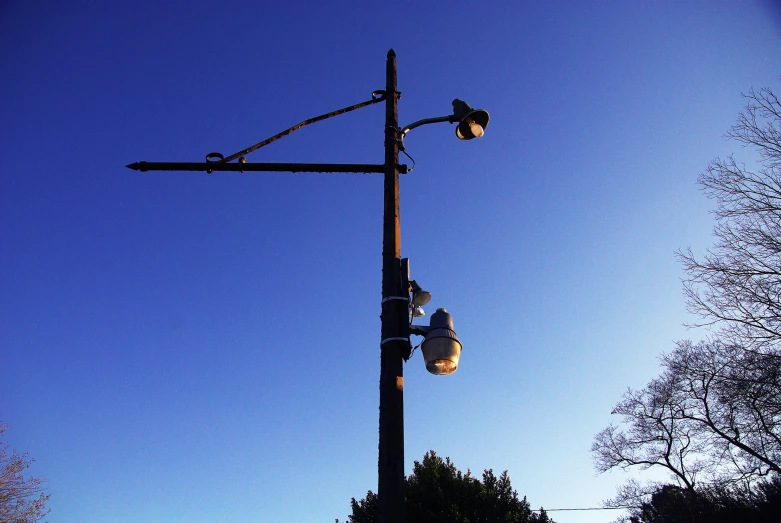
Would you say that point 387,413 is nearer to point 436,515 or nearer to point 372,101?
point 372,101

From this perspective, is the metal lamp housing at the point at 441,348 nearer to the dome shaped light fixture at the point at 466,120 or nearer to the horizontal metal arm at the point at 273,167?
the horizontal metal arm at the point at 273,167

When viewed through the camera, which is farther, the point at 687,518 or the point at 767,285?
the point at 687,518

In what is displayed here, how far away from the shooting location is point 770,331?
15.9 metres

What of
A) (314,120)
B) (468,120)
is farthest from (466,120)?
(314,120)

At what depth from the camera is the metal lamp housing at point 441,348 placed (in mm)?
4371

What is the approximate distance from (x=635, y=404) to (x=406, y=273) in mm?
32294

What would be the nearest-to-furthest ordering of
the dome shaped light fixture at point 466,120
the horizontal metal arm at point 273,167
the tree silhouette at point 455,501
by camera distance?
the horizontal metal arm at point 273,167, the dome shaped light fixture at point 466,120, the tree silhouette at point 455,501

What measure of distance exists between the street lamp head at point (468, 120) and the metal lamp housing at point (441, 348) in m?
2.16

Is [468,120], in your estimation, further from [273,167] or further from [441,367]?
[441,367]

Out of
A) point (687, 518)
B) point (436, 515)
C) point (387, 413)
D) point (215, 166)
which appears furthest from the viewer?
point (687, 518)

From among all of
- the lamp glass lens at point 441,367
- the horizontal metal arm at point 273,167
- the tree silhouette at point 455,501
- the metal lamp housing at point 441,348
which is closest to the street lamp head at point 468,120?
the horizontal metal arm at point 273,167

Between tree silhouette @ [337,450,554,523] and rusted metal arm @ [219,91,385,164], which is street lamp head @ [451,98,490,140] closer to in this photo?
rusted metal arm @ [219,91,385,164]

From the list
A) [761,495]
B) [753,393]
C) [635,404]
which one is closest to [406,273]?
[753,393]

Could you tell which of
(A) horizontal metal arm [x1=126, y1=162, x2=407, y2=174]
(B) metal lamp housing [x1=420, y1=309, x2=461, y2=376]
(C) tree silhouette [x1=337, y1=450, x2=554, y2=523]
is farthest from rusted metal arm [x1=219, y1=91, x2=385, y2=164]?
(C) tree silhouette [x1=337, y1=450, x2=554, y2=523]
